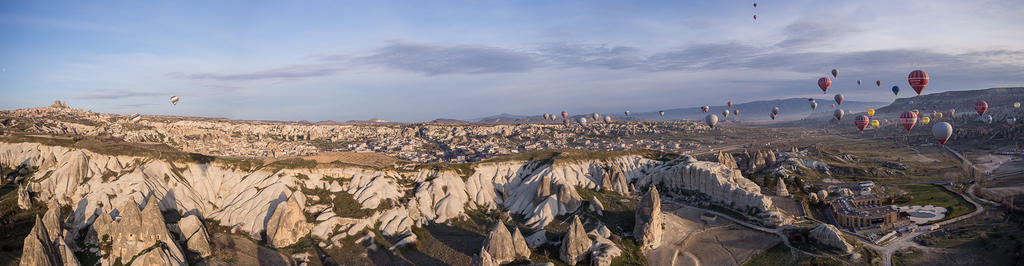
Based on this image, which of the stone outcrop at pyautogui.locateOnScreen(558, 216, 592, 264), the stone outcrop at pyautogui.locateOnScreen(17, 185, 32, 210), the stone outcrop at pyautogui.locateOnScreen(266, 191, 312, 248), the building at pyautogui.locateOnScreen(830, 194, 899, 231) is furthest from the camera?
the building at pyautogui.locateOnScreen(830, 194, 899, 231)

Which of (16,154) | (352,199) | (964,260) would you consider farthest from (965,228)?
(16,154)

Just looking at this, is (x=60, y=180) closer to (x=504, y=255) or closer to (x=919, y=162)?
(x=504, y=255)

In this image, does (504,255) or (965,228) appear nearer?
(504,255)

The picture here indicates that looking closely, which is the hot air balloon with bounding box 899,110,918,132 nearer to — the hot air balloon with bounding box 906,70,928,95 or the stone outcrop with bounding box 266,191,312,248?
the hot air balloon with bounding box 906,70,928,95

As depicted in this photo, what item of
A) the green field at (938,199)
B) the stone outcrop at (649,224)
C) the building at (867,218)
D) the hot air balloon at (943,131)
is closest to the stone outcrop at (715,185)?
the building at (867,218)

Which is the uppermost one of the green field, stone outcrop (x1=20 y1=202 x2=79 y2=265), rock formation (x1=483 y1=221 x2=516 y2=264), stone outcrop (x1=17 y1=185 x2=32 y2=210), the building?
stone outcrop (x1=17 y1=185 x2=32 y2=210)

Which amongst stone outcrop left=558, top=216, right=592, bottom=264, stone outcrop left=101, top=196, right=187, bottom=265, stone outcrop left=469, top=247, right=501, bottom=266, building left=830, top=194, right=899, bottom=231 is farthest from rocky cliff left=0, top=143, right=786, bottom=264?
building left=830, top=194, right=899, bottom=231

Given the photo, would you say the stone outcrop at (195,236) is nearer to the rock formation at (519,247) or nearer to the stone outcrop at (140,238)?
the stone outcrop at (140,238)
